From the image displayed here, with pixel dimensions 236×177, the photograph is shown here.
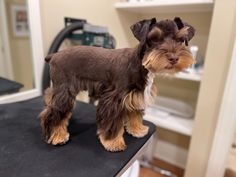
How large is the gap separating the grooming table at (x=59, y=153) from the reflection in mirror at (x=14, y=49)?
0.82 feet

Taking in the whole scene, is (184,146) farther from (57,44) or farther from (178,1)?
(57,44)

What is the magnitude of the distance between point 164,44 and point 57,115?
35cm

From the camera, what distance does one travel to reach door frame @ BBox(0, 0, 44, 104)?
2.88 ft

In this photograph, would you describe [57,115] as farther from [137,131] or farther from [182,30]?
[182,30]

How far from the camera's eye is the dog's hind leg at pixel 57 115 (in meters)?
0.55

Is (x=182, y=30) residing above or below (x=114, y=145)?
above

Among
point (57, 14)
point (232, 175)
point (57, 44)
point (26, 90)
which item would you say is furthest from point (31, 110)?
point (232, 175)

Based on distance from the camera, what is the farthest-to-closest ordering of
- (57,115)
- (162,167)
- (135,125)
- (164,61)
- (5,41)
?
(162,167), (5,41), (135,125), (57,115), (164,61)

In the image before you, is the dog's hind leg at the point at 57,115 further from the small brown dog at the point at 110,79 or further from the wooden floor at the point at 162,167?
the wooden floor at the point at 162,167

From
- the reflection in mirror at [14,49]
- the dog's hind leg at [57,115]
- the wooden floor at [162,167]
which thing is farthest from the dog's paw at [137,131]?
the wooden floor at [162,167]

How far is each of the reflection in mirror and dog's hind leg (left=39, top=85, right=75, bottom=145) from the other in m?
0.46

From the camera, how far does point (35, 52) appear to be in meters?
0.94

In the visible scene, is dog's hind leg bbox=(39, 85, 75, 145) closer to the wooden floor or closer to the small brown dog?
the small brown dog

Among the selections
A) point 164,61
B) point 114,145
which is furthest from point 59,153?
point 164,61
